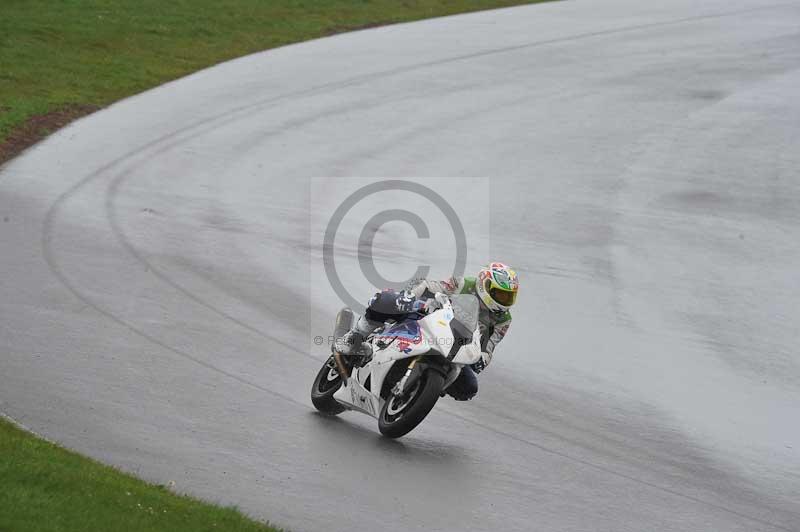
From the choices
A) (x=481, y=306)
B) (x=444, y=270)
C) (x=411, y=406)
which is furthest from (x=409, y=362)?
(x=444, y=270)

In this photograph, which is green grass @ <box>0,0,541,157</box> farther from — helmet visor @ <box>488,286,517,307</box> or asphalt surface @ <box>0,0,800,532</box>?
helmet visor @ <box>488,286,517,307</box>

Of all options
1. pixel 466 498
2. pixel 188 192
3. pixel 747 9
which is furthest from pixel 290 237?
pixel 747 9

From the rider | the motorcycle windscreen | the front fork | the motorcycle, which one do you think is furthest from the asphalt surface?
the motorcycle windscreen

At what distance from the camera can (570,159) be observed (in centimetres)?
2486

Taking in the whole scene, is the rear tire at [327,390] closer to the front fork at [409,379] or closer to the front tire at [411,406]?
the front tire at [411,406]

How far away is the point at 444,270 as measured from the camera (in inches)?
715

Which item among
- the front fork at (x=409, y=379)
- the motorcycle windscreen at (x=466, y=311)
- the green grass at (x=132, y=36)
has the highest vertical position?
the green grass at (x=132, y=36)

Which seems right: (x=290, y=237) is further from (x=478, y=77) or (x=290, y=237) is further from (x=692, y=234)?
(x=478, y=77)

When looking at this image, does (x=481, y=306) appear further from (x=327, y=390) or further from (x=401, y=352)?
(x=327, y=390)

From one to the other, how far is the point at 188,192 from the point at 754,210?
10415mm

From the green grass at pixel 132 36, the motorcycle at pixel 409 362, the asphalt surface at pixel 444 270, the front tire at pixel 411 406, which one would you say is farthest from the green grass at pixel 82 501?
the green grass at pixel 132 36

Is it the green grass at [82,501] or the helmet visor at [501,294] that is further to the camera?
the helmet visor at [501,294]

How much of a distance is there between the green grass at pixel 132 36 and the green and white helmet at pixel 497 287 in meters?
14.2

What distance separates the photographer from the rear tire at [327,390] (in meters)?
11.7
